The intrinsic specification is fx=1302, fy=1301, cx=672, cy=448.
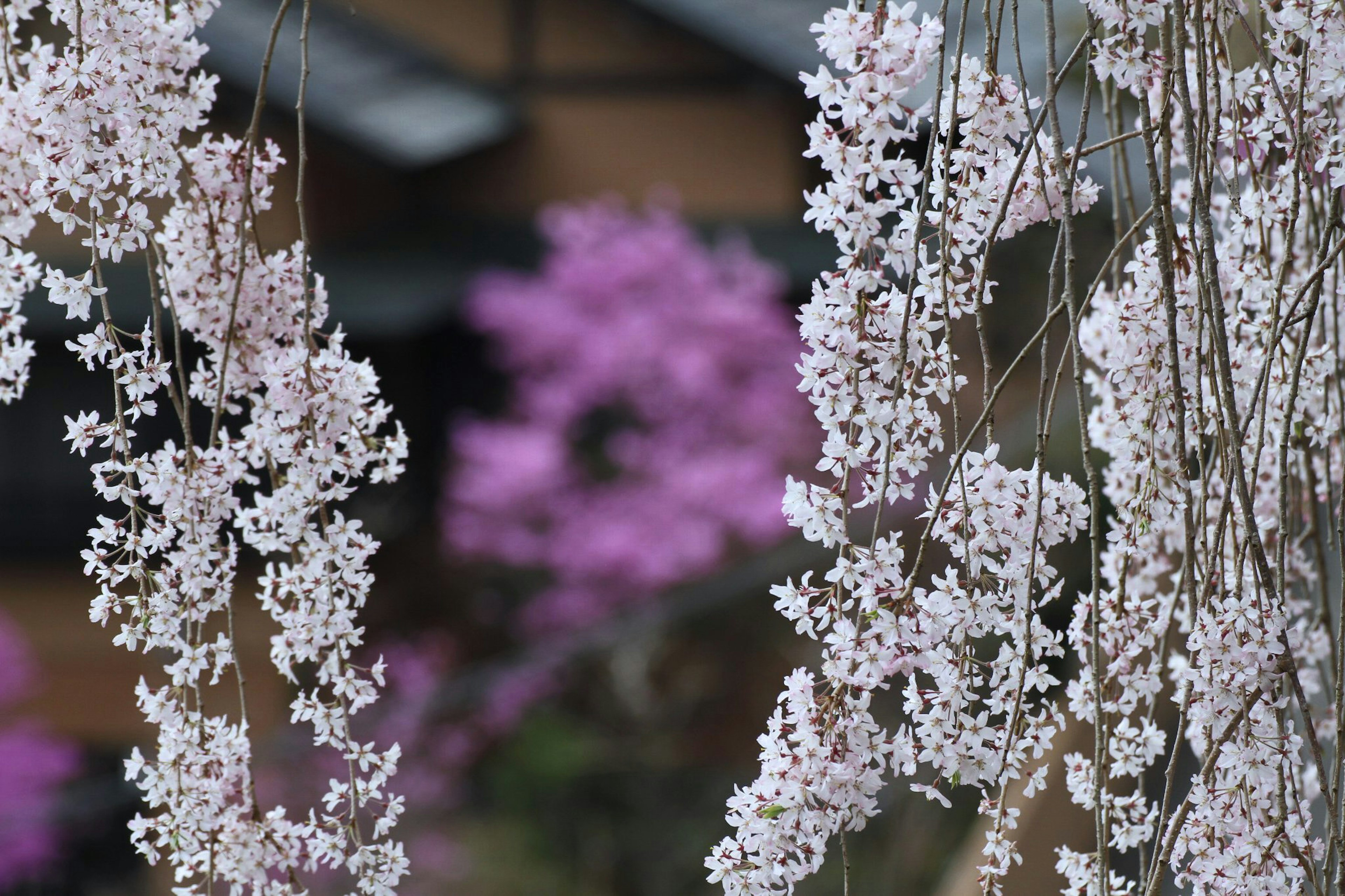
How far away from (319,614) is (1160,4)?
1.98ft

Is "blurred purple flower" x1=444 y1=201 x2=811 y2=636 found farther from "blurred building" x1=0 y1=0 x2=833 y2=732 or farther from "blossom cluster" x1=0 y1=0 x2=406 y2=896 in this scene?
"blossom cluster" x1=0 y1=0 x2=406 y2=896

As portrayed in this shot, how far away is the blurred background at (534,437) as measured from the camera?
145 inches

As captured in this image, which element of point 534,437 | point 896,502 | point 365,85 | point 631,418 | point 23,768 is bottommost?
point 896,502

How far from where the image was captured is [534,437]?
424 cm

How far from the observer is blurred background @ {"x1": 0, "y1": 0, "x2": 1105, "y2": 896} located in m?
3.70

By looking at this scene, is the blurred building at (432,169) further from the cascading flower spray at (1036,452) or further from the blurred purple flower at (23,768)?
the cascading flower spray at (1036,452)

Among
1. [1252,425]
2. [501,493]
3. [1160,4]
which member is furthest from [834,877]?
[1160,4]

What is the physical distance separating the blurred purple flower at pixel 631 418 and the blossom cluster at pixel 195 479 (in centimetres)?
321

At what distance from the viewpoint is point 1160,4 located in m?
0.70

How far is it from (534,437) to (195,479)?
11.3ft

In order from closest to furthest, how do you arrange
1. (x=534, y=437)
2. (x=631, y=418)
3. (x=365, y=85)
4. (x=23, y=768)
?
1. (x=23, y=768)
2. (x=534, y=437)
3. (x=631, y=418)
4. (x=365, y=85)

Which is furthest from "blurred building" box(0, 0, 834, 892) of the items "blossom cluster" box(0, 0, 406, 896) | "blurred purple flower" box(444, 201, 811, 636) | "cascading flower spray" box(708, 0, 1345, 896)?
"cascading flower spray" box(708, 0, 1345, 896)

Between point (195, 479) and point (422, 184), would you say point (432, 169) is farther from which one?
Result: point (195, 479)

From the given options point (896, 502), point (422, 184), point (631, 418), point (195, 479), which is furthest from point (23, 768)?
point (896, 502)
